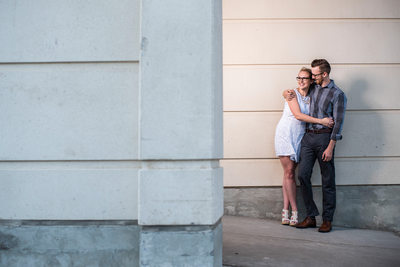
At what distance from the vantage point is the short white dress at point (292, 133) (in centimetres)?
470

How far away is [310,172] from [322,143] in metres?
0.37

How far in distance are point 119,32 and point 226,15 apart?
3.06 m

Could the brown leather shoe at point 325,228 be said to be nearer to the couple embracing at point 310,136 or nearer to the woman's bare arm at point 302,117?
the couple embracing at point 310,136

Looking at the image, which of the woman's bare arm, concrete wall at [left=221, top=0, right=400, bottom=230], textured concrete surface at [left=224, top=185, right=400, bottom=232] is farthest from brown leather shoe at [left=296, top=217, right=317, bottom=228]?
the woman's bare arm

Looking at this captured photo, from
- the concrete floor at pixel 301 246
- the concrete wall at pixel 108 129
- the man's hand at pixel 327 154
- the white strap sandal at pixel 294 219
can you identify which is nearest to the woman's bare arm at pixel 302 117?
the man's hand at pixel 327 154

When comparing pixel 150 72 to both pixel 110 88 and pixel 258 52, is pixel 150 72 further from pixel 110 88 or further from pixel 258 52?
pixel 258 52

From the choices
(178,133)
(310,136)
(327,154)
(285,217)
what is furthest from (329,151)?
(178,133)

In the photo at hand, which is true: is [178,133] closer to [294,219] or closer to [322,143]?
[322,143]

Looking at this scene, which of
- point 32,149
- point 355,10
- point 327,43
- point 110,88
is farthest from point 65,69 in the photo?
point 355,10

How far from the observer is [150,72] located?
2.30 metres

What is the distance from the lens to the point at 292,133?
4727 millimetres

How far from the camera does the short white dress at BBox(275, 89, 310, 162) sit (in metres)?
4.70

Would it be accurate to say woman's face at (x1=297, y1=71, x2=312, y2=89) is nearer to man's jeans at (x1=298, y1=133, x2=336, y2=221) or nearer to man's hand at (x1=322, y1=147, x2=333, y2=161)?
man's jeans at (x1=298, y1=133, x2=336, y2=221)

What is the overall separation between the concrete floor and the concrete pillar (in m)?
0.73
